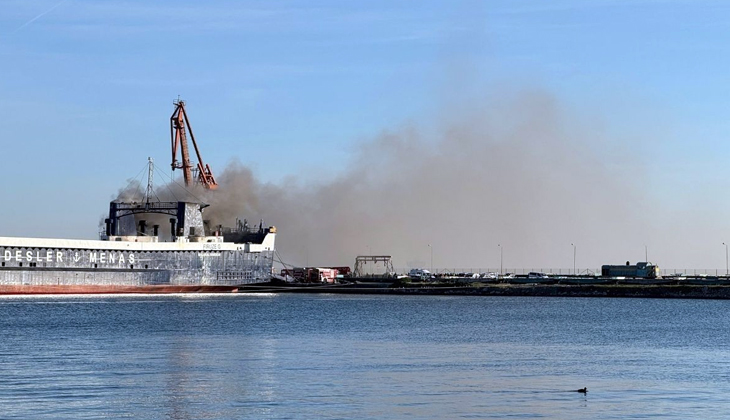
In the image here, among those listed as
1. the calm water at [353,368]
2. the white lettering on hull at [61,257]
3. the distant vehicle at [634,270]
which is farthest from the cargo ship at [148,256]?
the distant vehicle at [634,270]

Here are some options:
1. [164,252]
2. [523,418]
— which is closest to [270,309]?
[164,252]

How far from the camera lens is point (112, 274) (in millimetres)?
112000

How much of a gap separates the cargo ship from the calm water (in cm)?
3386

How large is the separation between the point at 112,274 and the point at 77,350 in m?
69.4

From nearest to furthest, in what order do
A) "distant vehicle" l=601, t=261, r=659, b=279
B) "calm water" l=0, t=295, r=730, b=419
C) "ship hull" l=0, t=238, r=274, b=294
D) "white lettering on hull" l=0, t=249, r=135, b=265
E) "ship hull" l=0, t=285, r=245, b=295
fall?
"calm water" l=0, t=295, r=730, b=419, "white lettering on hull" l=0, t=249, r=135, b=265, "ship hull" l=0, t=238, r=274, b=294, "ship hull" l=0, t=285, r=245, b=295, "distant vehicle" l=601, t=261, r=659, b=279

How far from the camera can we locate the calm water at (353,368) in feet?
93.7

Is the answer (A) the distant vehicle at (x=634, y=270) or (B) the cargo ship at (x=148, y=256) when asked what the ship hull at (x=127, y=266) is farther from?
(A) the distant vehicle at (x=634, y=270)

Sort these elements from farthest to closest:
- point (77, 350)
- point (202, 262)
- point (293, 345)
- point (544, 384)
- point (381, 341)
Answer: point (202, 262), point (381, 341), point (293, 345), point (77, 350), point (544, 384)

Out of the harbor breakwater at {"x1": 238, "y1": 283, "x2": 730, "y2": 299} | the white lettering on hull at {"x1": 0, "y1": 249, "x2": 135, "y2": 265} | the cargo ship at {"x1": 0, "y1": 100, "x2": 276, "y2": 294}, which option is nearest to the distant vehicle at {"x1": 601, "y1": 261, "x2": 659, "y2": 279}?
the harbor breakwater at {"x1": 238, "y1": 283, "x2": 730, "y2": 299}

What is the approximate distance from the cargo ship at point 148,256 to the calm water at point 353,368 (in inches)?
1333

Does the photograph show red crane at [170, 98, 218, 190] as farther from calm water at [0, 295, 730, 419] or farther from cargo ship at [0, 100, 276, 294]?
Result: calm water at [0, 295, 730, 419]

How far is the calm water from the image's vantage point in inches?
1125

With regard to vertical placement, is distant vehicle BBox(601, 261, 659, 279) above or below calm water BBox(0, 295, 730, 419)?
above

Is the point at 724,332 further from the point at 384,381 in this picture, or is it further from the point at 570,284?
the point at 570,284
